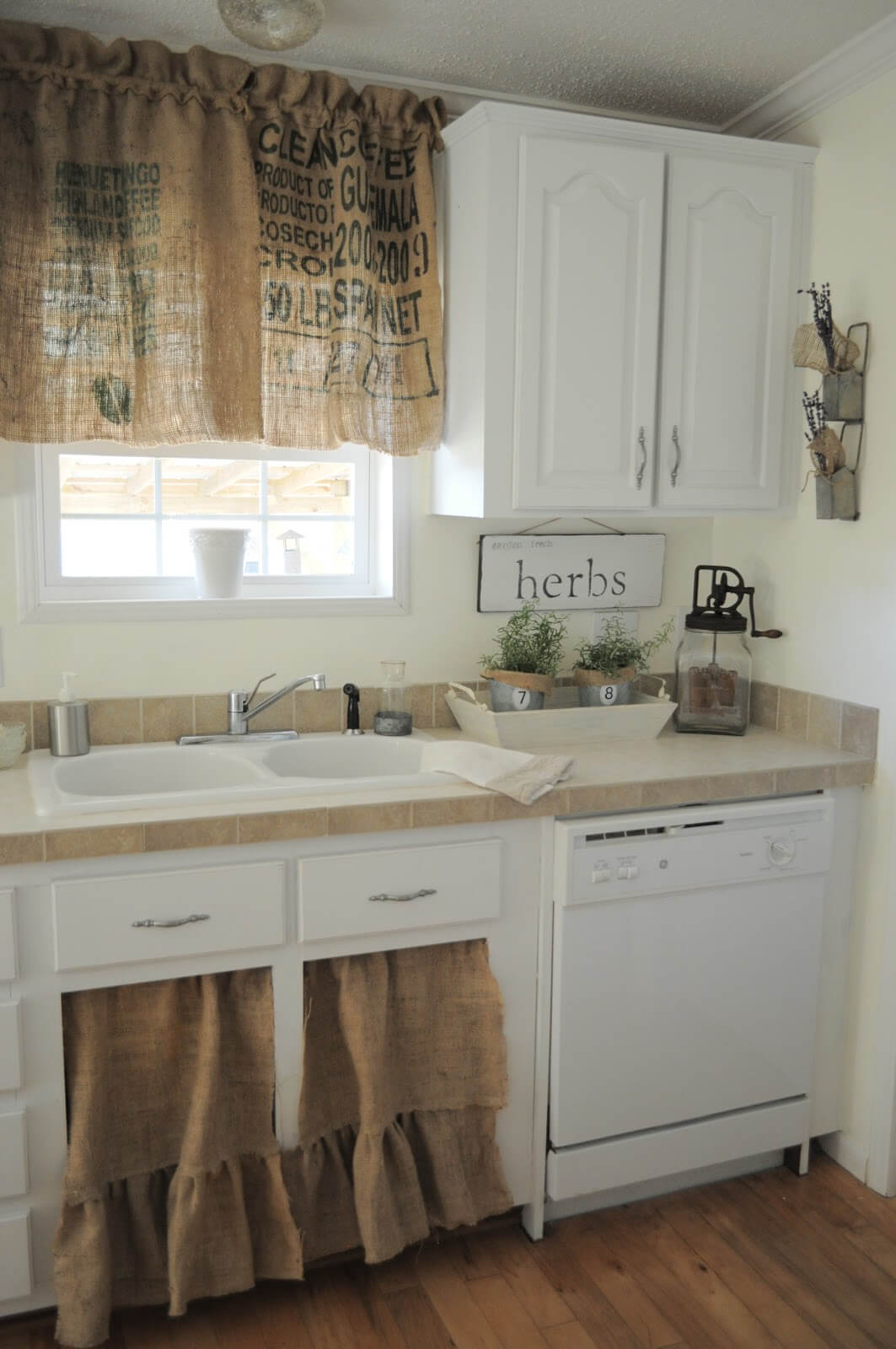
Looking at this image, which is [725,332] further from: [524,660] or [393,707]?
[393,707]

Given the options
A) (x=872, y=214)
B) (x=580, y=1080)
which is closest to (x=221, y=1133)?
(x=580, y=1080)

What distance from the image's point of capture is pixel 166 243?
2320mm

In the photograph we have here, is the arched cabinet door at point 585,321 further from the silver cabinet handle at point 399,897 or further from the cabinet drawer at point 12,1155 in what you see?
the cabinet drawer at point 12,1155

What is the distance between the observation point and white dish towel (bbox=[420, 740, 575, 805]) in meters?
2.15

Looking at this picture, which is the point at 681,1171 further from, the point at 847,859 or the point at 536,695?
the point at 536,695

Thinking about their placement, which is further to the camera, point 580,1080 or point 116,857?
point 580,1080

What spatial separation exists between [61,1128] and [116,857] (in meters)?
0.49

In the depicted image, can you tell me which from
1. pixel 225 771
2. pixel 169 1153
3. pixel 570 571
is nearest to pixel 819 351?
A: pixel 570 571

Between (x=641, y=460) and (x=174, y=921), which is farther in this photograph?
(x=641, y=460)

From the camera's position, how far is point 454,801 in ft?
6.96

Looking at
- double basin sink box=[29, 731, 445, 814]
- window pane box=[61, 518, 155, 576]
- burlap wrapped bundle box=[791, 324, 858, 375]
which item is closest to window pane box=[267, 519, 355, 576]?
window pane box=[61, 518, 155, 576]

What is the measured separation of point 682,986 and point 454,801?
0.67m

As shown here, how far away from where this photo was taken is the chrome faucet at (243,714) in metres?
2.52

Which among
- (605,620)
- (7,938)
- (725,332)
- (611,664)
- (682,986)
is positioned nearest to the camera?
(7,938)
